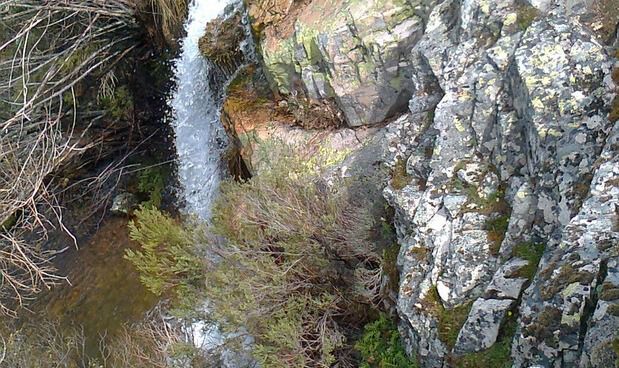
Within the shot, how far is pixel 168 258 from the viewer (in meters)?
6.72

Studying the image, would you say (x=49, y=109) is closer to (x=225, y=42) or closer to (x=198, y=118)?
(x=198, y=118)

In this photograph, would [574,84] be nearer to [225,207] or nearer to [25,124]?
[225,207]

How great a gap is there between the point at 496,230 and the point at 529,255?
341 mm

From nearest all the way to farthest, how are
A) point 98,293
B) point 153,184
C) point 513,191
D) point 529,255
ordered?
point 529,255, point 513,191, point 98,293, point 153,184

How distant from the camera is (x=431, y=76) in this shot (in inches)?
193

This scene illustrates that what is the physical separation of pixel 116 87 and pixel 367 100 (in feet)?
17.0

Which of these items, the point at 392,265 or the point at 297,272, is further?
the point at 297,272

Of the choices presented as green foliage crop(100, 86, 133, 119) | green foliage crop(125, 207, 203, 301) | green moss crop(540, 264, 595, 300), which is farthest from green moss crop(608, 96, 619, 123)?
green foliage crop(100, 86, 133, 119)

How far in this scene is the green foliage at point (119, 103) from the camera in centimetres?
1002

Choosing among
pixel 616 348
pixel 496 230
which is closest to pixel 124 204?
pixel 496 230

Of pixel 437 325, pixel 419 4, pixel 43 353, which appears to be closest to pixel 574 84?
pixel 437 325

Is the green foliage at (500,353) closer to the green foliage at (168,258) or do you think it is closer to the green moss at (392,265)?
the green moss at (392,265)

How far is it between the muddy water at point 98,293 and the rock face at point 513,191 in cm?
491

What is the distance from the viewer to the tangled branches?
7617mm
